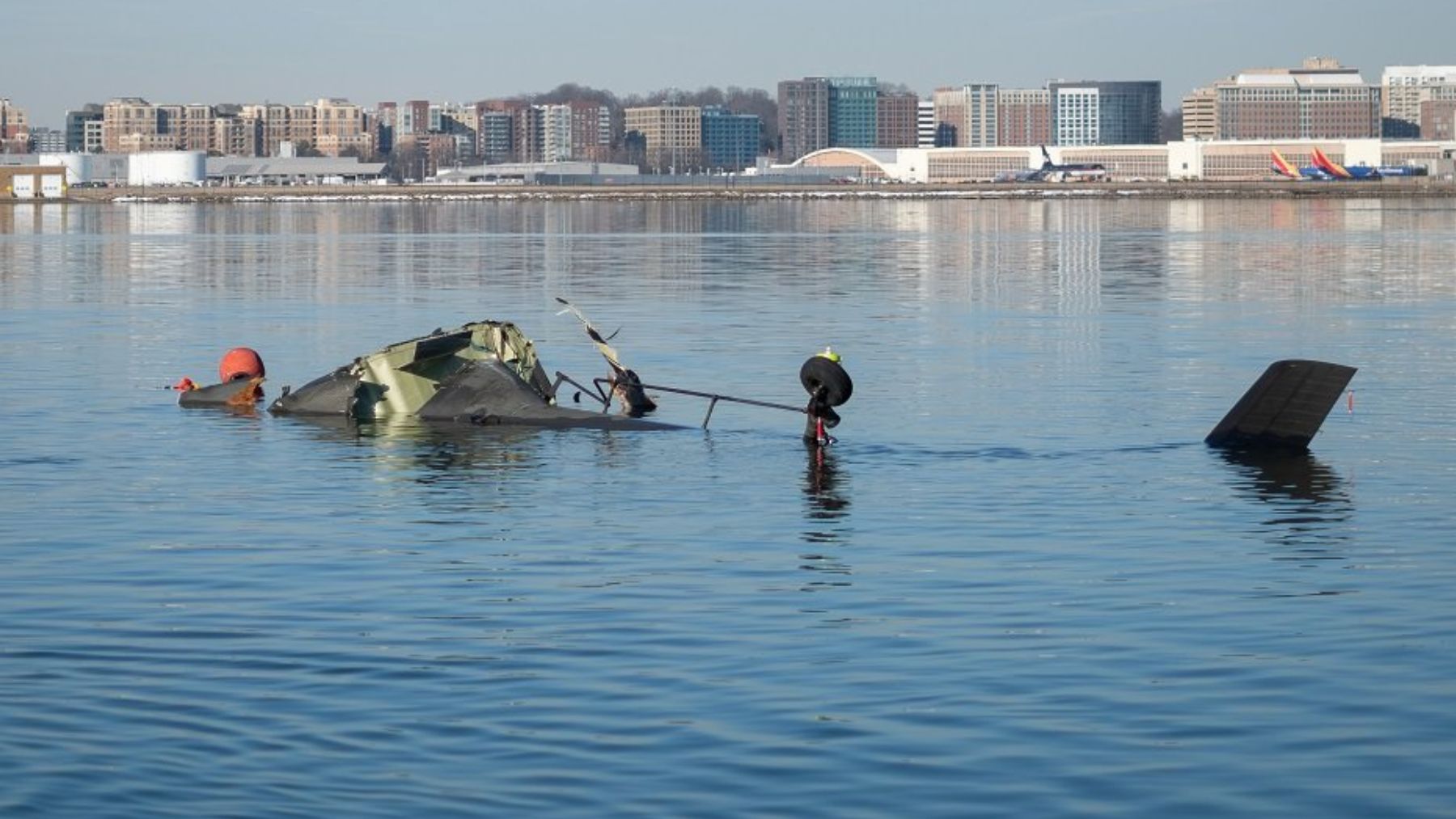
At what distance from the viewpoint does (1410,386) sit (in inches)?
2064

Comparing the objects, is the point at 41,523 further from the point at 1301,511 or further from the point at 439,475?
the point at 1301,511

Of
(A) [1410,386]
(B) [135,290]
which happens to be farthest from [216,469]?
(B) [135,290]

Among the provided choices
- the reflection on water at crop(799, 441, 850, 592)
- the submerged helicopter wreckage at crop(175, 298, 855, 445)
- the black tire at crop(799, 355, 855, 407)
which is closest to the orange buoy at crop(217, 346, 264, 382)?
the submerged helicopter wreckage at crop(175, 298, 855, 445)

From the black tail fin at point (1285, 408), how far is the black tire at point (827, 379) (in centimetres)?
762

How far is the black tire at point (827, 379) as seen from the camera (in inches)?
1499

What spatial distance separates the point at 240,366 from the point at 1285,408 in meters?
24.5

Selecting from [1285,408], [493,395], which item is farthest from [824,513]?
[493,395]

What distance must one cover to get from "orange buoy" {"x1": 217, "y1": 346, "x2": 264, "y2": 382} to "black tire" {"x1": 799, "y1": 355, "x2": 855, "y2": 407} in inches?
693

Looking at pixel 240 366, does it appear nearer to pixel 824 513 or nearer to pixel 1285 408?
pixel 824 513

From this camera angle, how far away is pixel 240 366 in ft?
168

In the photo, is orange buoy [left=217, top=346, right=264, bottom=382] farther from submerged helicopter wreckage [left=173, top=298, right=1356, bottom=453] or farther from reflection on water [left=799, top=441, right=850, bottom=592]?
reflection on water [left=799, top=441, right=850, bottom=592]

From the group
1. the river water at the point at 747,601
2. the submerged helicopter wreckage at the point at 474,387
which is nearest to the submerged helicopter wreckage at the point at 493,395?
the submerged helicopter wreckage at the point at 474,387

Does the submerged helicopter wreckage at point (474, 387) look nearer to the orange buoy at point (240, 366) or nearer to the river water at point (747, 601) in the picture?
the river water at point (747, 601)

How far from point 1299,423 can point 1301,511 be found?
700 cm
